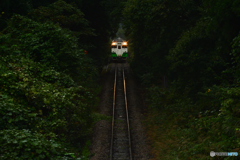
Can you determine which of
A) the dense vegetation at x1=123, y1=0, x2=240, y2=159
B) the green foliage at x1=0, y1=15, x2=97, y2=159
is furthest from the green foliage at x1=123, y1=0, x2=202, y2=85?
the green foliage at x1=0, y1=15, x2=97, y2=159

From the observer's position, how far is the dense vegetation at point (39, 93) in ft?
24.5

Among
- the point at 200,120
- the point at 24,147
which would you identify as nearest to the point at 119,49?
the point at 200,120

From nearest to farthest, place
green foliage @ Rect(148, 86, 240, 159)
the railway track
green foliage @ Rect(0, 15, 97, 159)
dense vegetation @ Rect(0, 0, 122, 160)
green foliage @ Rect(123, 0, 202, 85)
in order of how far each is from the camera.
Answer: dense vegetation @ Rect(0, 0, 122, 160), green foliage @ Rect(0, 15, 97, 159), green foliage @ Rect(148, 86, 240, 159), the railway track, green foliage @ Rect(123, 0, 202, 85)

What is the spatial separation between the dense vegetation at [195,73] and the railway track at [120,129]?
168 cm

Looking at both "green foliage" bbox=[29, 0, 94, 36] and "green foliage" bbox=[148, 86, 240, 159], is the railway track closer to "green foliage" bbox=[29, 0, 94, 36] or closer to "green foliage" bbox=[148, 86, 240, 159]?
"green foliage" bbox=[148, 86, 240, 159]

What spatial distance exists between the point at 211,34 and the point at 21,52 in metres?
10.6

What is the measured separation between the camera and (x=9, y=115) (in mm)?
8727

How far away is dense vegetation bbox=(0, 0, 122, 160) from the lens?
7475 mm

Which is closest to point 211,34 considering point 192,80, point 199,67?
point 199,67

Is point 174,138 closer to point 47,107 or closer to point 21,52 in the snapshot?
point 47,107

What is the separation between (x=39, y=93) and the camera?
10539mm

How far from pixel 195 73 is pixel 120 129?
6.00m

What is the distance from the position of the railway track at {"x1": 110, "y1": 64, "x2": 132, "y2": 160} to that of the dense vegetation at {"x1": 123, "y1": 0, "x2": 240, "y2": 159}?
1.68 metres

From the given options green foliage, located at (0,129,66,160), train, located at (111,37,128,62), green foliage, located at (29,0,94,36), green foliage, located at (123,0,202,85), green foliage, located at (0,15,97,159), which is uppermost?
train, located at (111,37,128,62)
